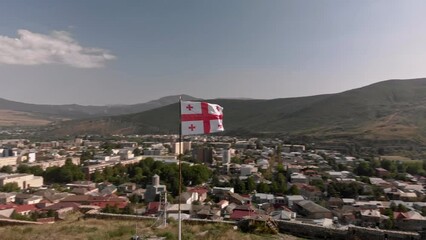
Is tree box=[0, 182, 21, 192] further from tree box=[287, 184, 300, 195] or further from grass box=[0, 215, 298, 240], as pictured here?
grass box=[0, 215, 298, 240]

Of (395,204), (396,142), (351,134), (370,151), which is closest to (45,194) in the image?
(395,204)

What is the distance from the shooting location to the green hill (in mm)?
97688

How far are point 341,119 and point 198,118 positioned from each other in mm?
129386

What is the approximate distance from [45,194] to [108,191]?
249 inches

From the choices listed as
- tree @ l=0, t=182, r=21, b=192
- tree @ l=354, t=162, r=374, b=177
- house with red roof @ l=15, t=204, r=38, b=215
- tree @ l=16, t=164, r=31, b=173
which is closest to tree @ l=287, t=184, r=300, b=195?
tree @ l=354, t=162, r=374, b=177

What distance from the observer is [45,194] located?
36.9 metres

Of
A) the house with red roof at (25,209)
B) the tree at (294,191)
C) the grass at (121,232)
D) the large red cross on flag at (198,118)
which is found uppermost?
the large red cross on flag at (198,118)

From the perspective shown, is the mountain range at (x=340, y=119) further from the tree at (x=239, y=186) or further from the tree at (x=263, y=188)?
the tree at (x=239, y=186)

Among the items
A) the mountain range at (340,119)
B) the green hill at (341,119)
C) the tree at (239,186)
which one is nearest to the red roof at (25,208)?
the tree at (239,186)

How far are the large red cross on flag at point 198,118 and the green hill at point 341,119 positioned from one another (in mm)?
86769

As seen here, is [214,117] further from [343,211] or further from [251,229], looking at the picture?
[343,211]

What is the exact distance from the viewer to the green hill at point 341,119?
320 feet

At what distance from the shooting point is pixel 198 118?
6.95m

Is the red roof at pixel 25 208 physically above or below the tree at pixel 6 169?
below
